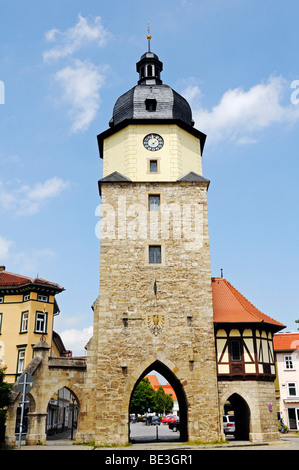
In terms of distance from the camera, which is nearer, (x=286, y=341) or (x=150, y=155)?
(x=150, y=155)

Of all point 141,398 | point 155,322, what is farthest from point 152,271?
point 141,398

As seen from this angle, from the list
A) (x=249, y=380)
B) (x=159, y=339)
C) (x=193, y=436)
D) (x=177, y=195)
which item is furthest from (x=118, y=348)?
(x=177, y=195)

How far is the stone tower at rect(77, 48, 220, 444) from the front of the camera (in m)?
18.9

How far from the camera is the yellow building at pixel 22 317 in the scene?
2689 cm

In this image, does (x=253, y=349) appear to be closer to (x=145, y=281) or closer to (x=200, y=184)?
(x=145, y=281)

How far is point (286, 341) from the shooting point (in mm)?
34688

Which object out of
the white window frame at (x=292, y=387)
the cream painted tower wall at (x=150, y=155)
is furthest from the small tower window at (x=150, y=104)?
the white window frame at (x=292, y=387)

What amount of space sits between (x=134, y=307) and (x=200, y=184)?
6.55 meters

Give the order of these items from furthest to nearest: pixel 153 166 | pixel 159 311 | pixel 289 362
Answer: pixel 289 362 → pixel 153 166 → pixel 159 311

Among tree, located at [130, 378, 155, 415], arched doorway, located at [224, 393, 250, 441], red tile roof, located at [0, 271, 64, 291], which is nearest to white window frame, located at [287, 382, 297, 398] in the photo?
arched doorway, located at [224, 393, 250, 441]

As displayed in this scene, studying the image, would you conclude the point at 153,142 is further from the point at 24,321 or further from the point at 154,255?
the point at 24,321

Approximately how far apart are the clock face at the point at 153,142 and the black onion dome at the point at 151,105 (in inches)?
36.4

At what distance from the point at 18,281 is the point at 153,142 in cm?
1278

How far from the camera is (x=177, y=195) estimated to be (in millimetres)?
21516
